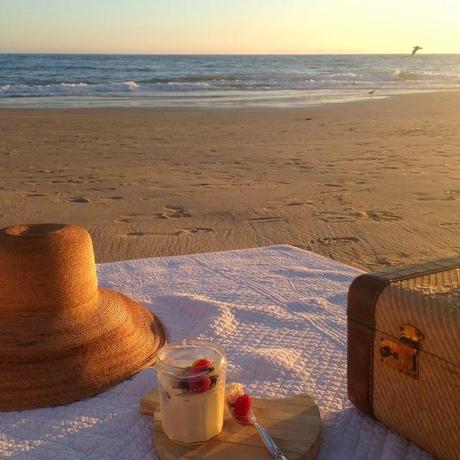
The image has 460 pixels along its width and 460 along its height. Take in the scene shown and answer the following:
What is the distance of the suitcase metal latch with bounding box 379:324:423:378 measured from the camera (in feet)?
5.09

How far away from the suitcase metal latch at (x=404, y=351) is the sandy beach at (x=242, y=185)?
6.06ft

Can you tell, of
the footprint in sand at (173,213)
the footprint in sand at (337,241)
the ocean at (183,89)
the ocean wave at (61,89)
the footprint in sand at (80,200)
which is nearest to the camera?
the footprint in sand at (337,241)

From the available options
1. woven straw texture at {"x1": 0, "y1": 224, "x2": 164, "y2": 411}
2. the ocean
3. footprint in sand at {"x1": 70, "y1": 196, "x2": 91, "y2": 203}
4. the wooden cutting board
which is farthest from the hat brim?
the ocean

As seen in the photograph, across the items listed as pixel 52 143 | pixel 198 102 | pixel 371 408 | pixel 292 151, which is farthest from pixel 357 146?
pixel 198 102

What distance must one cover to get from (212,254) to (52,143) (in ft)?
18.8

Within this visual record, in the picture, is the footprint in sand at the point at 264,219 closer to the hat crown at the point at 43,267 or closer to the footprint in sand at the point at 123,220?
the footprint in sand at the point at 123,220

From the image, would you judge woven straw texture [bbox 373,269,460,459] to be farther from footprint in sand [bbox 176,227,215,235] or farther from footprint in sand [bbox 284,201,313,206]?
footprint in sand [bbox 284,201,313,206]

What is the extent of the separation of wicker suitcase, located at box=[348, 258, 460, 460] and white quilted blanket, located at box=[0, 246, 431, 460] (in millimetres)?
99

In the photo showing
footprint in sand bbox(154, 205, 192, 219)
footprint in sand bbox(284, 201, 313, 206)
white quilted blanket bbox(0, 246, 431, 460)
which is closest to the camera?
white quilted blanket bbox(0, 246, 431, 460)

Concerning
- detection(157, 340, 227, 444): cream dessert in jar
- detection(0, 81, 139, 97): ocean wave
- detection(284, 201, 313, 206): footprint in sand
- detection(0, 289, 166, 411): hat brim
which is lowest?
detection(0, 81, 139, 97): ocean wave

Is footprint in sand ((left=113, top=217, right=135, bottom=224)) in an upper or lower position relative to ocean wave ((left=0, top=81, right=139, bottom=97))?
upper

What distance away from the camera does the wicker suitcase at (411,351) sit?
1479 millimetres

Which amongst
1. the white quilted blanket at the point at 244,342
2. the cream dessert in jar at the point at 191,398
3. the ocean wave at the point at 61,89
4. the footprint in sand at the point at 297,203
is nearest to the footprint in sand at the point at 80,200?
the footprint in sand at the point at 297,203

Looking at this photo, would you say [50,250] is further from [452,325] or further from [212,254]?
[212,254]
